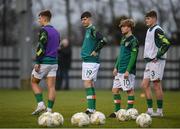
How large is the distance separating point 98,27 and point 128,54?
18.8 metres

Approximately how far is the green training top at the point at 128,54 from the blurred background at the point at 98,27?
16.4 meters

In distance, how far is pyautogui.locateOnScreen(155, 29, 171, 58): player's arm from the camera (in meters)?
13.7

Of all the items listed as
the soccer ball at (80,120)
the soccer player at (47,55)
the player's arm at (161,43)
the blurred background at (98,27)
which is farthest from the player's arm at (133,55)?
the blurred background at (98,27)

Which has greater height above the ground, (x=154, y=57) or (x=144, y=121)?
(x=154, y=57)

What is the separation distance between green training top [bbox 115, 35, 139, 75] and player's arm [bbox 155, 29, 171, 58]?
1.76 ft

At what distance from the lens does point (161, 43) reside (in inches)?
543

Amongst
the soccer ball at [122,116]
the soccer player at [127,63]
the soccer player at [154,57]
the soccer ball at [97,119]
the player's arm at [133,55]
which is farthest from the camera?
the soccer player at [154,57]

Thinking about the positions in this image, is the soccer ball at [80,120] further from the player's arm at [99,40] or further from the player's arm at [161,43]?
the player's arm at [161,43]

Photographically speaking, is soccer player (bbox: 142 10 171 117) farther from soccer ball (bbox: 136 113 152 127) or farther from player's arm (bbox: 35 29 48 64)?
soccer ball (bbox: 136 113 152 127)

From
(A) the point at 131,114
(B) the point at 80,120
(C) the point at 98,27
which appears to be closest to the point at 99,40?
Answer: (A) the point at 131,114

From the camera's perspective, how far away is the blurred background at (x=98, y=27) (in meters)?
30.8

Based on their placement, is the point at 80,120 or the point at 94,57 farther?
the point at 94,57

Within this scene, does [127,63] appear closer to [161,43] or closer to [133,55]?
[133,55]

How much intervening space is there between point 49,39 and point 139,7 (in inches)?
765
